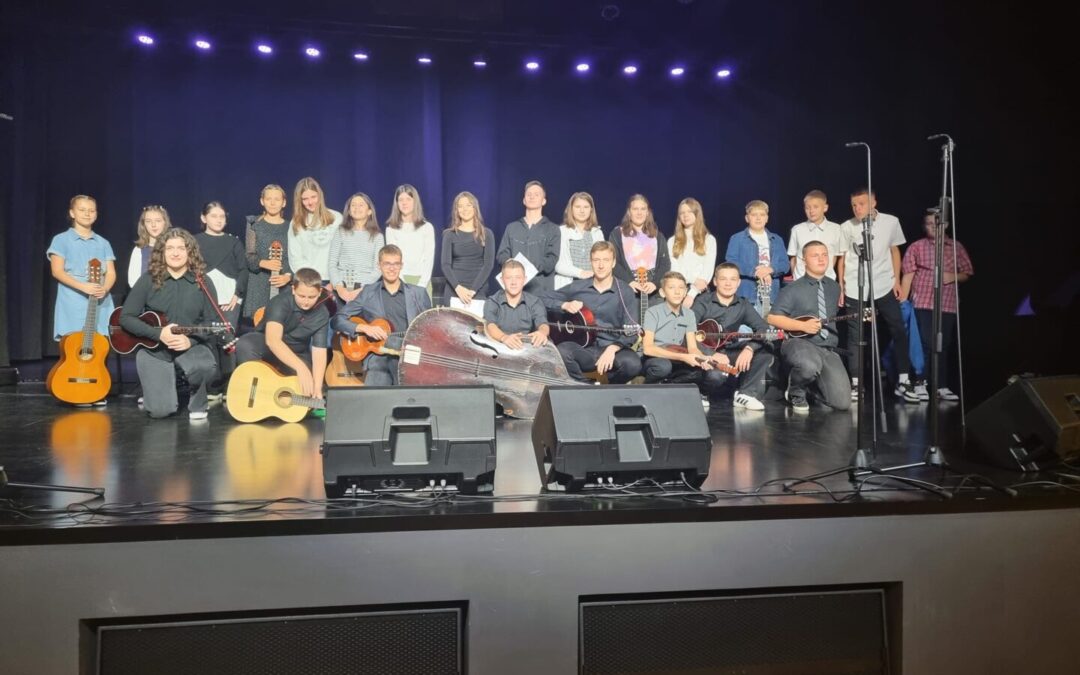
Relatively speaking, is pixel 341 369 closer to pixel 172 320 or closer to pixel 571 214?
pixel 172 320

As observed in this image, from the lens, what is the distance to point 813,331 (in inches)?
227

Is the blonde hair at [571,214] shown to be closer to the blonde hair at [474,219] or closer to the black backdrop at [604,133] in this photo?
the black backdrop at [604,133]

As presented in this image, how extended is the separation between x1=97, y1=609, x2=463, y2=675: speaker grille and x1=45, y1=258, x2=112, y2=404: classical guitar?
3618 mm

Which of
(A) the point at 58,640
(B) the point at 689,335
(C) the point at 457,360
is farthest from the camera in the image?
(B) the point at 689,335

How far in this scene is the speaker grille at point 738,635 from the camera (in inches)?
91.5

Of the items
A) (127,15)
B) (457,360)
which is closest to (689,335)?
(457,360)

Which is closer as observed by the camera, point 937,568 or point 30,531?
point 30,531

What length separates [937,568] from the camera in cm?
244

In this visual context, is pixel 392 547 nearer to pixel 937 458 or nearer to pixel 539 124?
pixel 937 458

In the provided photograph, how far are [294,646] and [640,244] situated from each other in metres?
4.80

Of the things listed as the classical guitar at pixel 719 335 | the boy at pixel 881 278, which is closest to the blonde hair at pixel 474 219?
the classical guitar at pixel 719 335

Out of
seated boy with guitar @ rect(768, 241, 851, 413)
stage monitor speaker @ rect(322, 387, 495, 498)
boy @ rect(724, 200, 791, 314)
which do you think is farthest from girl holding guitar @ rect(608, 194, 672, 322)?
stage monitor speaker @ rect(322, 387, 495, 498)

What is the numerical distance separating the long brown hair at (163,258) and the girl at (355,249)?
1.04m

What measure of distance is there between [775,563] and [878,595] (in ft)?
1.27
